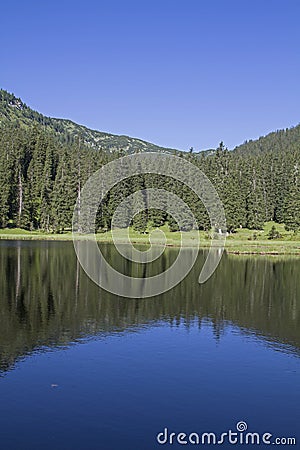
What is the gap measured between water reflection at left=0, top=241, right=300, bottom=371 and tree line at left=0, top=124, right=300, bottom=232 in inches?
2167

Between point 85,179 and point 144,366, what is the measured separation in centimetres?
9902

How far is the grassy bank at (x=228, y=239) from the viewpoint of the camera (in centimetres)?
8512

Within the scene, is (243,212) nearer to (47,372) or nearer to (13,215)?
(13,215)

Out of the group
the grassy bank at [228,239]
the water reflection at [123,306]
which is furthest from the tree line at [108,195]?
the water reflection at [123,306]

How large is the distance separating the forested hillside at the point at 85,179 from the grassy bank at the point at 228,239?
3.78 metres

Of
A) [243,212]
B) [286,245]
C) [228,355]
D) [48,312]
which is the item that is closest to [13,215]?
[243,212]

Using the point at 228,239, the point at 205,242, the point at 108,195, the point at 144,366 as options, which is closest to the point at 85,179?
the point at 108,195

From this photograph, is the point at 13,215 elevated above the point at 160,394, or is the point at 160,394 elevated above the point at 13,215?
the point at 13,215

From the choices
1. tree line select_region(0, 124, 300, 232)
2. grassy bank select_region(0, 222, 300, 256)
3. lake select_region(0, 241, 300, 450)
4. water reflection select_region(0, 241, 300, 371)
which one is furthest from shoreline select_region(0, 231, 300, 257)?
lake select_region(0, 241, 300, 450)

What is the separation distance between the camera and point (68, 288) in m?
44.8

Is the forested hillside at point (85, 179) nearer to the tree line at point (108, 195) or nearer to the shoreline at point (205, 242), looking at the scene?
the tree line at point (108, 195)

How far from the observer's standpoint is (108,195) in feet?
399

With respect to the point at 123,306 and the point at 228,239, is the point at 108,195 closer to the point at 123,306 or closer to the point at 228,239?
the point at 228,239

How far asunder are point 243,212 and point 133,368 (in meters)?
95.0
